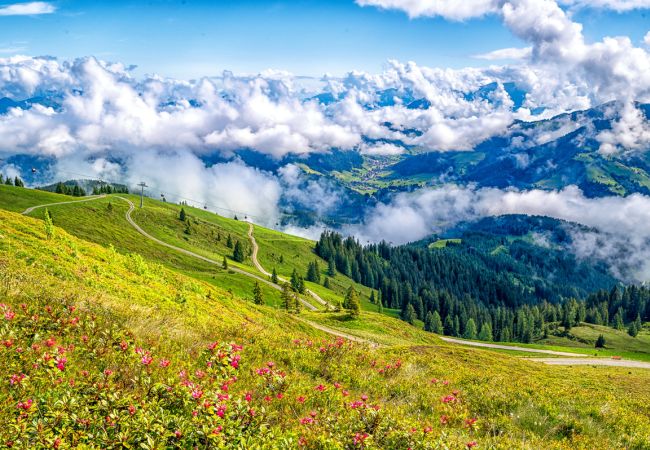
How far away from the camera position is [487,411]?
43.3 ft

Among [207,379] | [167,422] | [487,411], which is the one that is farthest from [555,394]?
[167,422]

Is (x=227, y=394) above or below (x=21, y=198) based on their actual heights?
above

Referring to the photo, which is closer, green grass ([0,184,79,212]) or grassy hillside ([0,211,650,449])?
grassy hillside ([0,211,650,449])

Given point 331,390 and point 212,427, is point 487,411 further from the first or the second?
point 212,427

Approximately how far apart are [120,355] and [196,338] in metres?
3.97

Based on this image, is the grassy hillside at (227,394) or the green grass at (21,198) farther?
the green grass at (21,198)

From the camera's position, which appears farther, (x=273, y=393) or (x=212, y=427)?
(x=273, y=393)

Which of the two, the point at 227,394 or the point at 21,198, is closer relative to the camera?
the point at 227,394

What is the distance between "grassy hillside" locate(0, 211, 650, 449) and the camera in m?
6.62

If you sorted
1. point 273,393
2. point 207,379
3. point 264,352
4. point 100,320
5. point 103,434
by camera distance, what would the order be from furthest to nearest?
point 264,352 → point 100,320 → point 273,393 → point 207,379 → point 103,434

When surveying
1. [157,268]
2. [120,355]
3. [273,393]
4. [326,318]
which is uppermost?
[120,355]

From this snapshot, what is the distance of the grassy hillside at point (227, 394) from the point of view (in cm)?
662

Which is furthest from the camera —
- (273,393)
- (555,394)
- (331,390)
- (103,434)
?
(555,394)

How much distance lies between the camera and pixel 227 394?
28.4ft
